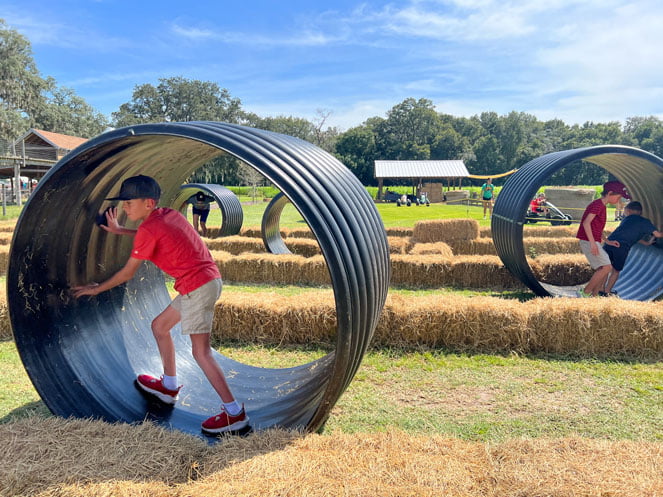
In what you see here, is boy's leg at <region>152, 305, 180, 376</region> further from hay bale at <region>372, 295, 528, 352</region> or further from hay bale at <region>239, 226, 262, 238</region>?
hay bale at <region>239, 226, 262, 238</region>

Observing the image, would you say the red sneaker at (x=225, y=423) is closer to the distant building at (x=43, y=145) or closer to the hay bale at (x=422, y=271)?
the hay bale at (x=422, y=271)

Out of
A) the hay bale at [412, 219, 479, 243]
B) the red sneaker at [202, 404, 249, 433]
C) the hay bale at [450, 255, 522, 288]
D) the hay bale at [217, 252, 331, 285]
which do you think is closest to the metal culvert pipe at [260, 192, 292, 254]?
the hay bale at [217, 252, 331, 285]

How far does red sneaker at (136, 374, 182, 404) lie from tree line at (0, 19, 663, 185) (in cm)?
5054

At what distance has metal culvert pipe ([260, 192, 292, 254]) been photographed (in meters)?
14.5

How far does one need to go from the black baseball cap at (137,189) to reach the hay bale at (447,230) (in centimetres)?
1274

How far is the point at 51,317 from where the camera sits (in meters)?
4.35

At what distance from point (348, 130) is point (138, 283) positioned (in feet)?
263

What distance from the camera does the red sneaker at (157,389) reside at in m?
4.55

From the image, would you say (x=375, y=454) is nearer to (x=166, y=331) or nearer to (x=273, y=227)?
(x=166, y=331)

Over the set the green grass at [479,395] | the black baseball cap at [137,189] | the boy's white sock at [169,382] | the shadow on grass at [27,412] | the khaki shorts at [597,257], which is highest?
the black baseball cap at [137,189]

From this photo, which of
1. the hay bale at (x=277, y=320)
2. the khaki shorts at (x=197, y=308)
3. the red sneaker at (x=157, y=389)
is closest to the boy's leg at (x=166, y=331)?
the red sneaker at (x=157, y=389)

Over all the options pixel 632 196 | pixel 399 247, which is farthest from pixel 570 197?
pixel 632 196

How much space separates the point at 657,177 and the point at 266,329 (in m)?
7.68

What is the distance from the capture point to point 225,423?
3.99 m
